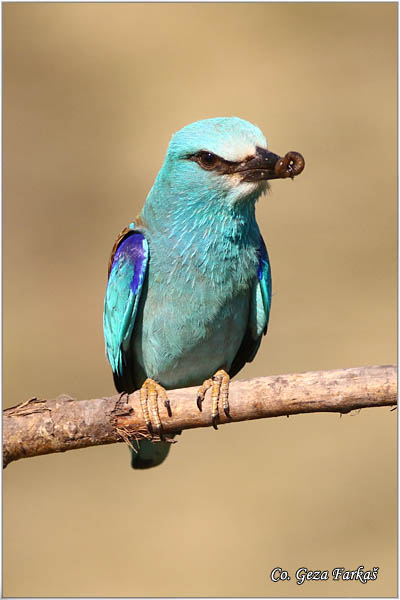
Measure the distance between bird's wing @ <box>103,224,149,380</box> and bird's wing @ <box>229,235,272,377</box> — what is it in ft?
1.82

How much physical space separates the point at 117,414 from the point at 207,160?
1155 millimetres

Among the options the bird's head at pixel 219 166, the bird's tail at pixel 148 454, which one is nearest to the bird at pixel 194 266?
the bird's head at pixel 219 166

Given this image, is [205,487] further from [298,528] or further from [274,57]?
[274,57]

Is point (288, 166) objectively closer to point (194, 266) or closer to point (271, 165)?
point (271, 165)

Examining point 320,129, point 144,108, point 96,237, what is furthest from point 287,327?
point 144,108

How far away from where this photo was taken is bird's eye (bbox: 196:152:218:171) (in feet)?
11.5

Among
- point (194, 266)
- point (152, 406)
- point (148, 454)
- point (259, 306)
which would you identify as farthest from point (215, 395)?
point (148, 454)

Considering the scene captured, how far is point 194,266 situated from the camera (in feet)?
12.0

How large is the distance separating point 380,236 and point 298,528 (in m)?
3.54

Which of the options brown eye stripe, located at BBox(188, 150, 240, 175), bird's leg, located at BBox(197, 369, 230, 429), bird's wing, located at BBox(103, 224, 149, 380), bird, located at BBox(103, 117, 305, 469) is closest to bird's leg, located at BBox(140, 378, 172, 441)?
bird, located at BBox(103, 117, 305, 469)

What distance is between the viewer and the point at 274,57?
10.6 m

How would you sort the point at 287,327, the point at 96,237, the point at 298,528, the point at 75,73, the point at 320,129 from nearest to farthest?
1. the point at 298,528
2. the point at 287,327
3. the point at 96,237
4. the point at 320,129
5. the point at 75,73

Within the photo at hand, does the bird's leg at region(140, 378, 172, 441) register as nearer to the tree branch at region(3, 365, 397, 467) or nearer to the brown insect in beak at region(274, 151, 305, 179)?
the tree branch at region(3, 365, 397, 467)

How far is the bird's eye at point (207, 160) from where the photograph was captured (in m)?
3.51
